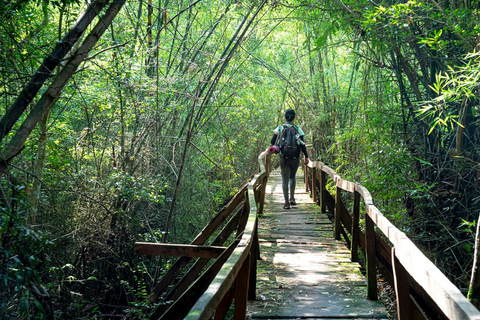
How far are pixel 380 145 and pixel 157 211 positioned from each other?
413cm

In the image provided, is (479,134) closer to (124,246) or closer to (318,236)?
(318,236)

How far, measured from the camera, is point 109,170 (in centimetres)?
678

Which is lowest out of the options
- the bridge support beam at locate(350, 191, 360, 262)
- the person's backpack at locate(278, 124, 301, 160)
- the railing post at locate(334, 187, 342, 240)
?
the bridge support beam at locate(350, 191, 360, 262)

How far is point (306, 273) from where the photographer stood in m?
4.66

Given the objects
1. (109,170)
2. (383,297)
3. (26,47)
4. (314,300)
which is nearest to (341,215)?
(383,297)

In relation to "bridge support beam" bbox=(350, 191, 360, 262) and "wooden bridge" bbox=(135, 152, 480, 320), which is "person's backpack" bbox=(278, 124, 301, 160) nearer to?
"wooden bridge" bbox=(135, 152, 480, 320)

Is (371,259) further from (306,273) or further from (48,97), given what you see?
(48,97)

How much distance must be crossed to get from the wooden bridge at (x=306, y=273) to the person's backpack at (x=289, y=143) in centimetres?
57

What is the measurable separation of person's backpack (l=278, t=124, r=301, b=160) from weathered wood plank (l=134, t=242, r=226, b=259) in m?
3.52

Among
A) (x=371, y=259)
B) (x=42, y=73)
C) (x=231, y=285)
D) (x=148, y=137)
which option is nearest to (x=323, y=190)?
(x=148, y=137)

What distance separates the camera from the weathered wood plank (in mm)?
4152

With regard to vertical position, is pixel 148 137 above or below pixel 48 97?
above

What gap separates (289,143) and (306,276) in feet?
10.7

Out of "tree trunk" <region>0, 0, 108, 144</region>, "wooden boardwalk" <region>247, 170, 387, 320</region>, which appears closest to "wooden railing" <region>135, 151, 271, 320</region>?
"wooden boardwalk" <region>247, 170, 387, 320</region>
